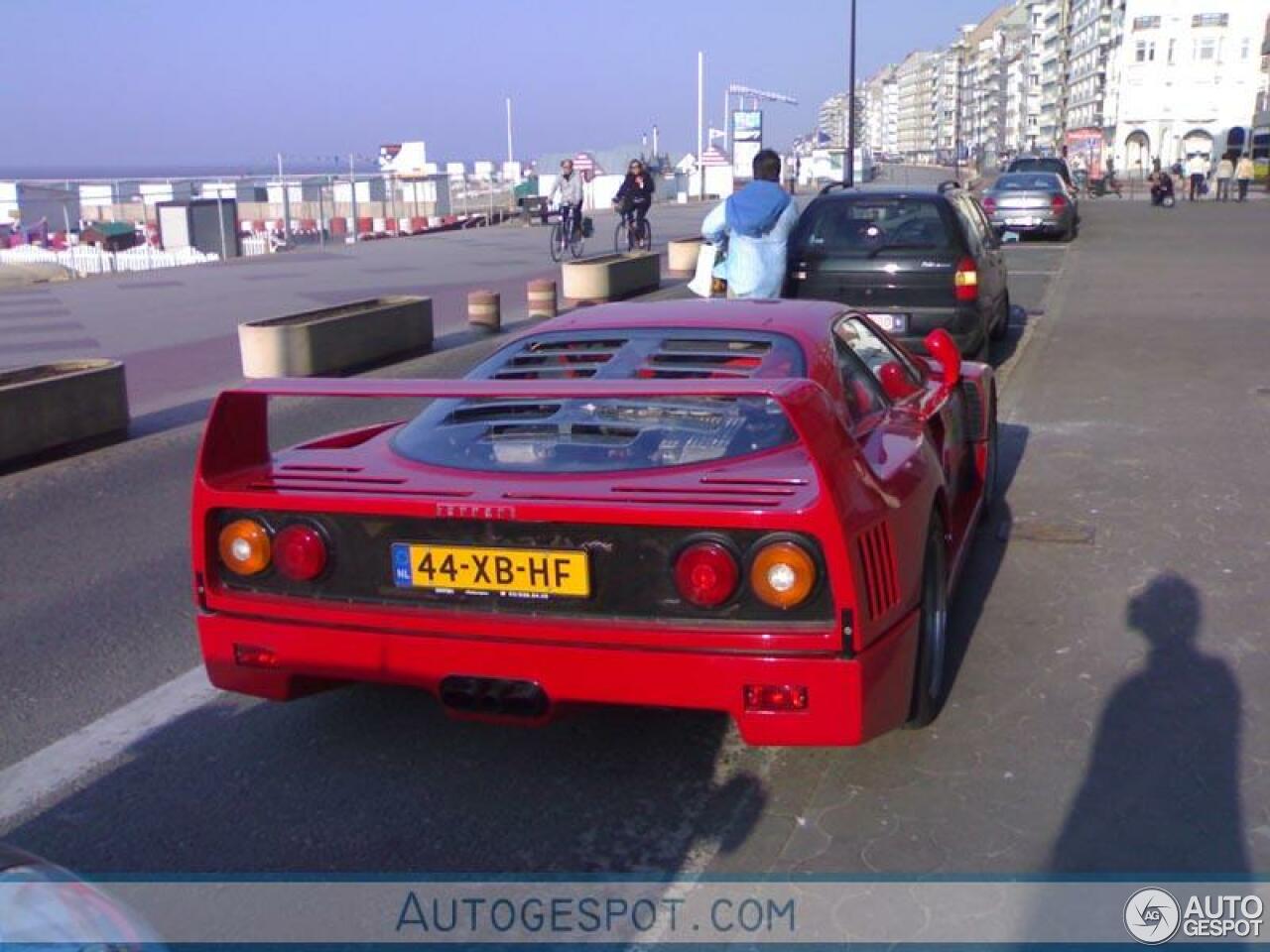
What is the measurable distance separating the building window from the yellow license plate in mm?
113049

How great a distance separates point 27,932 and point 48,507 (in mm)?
6050

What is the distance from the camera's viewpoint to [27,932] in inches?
73.1

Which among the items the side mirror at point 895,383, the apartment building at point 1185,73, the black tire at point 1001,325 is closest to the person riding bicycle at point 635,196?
the black tire at point 1001,325

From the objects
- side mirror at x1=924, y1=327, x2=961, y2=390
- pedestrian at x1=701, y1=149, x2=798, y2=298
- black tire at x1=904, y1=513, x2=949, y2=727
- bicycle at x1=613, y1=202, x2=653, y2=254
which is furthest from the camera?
bicycle at x1=613, y1=202, x2=653, y2=254

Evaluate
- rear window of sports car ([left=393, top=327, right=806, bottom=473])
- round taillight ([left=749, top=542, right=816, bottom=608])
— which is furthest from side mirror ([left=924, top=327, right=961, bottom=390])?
round taillight ([left=749, top=542, right=816, bottom=608])

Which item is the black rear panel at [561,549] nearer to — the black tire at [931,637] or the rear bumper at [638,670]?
the rear bumper at [638,670]

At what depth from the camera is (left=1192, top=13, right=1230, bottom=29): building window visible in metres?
101

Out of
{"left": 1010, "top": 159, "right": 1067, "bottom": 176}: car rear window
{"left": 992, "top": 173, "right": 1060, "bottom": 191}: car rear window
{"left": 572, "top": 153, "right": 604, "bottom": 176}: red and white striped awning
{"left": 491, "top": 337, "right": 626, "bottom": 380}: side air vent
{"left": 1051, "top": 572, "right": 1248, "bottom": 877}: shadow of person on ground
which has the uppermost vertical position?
{"left": 572, "top": 153, "right": 604, "bottom": 176}: red and white striped awning

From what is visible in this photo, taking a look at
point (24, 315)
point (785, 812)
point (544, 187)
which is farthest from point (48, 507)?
point (544, 187)

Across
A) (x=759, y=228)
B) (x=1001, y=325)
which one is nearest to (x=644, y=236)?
(x=1001, y=325)

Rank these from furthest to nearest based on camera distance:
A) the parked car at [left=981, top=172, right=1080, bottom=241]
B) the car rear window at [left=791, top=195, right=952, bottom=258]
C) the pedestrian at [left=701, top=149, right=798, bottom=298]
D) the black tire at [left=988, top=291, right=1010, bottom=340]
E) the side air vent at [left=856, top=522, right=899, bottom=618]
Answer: the parked car at [left=981, top=172, right=1080, bottom=241]
the black tire at [left=988, top=291, right=1010, bottom=340]
the car rear window at [left=791, top=195, right=952, bottom=258]
the pedestrian at [left=701, top=149, right=798, bottom=298]
the side air vent at [left=856, top=522, right=899, bottom=618]

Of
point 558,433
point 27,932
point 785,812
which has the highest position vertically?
point 558,433

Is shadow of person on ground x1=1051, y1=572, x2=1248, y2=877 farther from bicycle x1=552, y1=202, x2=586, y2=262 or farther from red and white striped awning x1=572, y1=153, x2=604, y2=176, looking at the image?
red and white striped awning x1=572, y1=153, x2=604, y2=176

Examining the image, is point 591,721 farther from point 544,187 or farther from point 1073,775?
point 544,187
